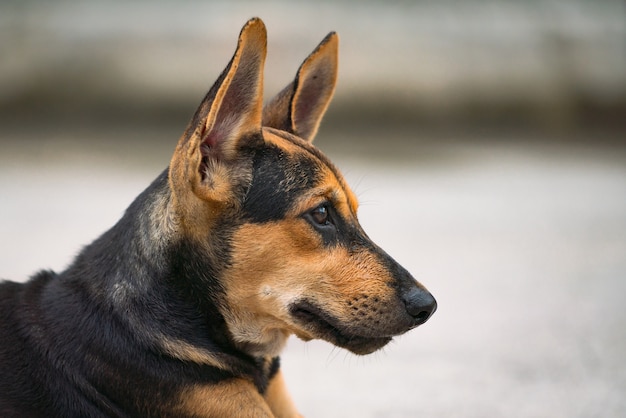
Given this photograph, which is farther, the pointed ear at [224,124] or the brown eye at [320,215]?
the brown eye at [320,215]

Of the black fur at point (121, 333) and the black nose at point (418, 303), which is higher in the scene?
the black nose at point (418, 303)

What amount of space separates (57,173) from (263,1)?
4.78 m

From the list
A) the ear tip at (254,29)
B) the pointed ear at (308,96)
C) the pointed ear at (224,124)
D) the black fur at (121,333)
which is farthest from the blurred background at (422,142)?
the ear tip at (254,29)

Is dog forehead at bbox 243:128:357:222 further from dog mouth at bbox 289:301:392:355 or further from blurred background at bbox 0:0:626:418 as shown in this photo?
blurred background at bbox 0:0:626:418

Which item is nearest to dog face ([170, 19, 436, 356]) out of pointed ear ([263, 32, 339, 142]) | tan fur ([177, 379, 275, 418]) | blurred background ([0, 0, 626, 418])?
tan fur ([177, 379, 275, 418])

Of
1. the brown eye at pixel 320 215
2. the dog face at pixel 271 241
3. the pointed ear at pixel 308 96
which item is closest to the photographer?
the dog face at pixel 271 241

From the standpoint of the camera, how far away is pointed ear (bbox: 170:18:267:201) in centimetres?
322

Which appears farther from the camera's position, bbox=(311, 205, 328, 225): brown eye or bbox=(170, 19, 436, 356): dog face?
bbox=(311, 205, 328, 225): brown eye

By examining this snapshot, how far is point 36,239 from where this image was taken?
28.2ft

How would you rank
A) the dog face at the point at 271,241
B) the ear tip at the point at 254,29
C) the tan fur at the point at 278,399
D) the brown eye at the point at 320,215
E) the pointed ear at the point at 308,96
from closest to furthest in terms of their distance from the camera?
1. the ear tip at the point at 254,29
2. the dog face at the point at 271,241
3. the brown eye at the point at 320,215
4. the tan fur at the point at 278,399
5. the pointed ear at the point at 308,96

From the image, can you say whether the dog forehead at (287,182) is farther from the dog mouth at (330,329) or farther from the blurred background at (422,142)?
the blurred background at (422,142)

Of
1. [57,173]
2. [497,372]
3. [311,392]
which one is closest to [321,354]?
[311,392]

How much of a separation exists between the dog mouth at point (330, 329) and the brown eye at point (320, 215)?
33cm

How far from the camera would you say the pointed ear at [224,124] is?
3.22 metres
